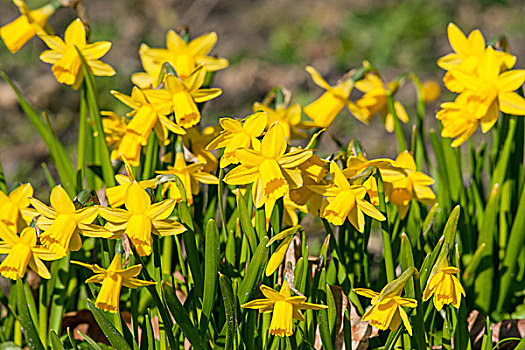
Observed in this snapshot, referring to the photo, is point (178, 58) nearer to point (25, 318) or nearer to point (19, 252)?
point (19, 252)

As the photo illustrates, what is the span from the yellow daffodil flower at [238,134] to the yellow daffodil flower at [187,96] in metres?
0.17

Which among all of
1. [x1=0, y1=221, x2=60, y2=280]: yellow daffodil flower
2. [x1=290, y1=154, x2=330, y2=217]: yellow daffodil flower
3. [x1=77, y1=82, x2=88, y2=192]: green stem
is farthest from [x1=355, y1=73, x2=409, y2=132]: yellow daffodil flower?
[x1=0, y1=221, x2=60, y2=280]: yellow daffodil flower

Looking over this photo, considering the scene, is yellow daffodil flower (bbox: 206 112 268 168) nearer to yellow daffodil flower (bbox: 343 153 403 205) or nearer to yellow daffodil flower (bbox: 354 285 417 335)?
yellow daffodil flower (bbox: 343 153 403 205)

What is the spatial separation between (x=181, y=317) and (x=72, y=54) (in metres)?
0.92

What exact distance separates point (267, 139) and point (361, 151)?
0.37 m

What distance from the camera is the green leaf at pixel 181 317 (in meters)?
1.33

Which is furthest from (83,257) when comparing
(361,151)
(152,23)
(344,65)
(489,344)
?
(152,23)

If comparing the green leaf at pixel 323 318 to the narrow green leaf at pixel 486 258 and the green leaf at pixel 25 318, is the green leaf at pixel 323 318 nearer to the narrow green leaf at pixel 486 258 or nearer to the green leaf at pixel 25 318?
the narrow green leaf at pixel 486 258

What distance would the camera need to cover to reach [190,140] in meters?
1.72

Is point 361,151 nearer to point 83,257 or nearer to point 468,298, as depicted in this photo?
point 468,298

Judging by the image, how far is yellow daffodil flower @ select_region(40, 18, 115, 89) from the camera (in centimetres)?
173

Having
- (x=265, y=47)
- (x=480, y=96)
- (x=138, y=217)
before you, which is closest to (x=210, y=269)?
(x=138, y=217)

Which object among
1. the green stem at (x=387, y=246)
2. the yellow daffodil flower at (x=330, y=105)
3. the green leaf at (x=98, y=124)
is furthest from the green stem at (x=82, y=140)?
the green stem at (x=387, y=246)

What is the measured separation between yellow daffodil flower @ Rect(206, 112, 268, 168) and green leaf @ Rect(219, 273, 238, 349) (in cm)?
29
